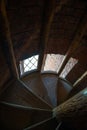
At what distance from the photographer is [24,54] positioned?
9.53ft

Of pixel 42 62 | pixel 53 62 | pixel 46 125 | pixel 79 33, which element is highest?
pixel 53 62

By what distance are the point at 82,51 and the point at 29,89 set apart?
976 millimetres

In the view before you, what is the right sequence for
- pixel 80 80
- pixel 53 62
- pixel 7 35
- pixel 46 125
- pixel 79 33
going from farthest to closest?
pixel 53 62 < pixel 80 80 < pixel 46 125 < pixel 79 33 < pixel 7 35

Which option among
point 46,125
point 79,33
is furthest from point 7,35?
point 46,125

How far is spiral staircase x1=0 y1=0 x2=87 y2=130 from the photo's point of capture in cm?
203

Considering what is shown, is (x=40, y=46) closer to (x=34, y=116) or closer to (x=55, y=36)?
(x=55, y=36)

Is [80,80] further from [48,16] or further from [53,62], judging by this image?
[48,16]

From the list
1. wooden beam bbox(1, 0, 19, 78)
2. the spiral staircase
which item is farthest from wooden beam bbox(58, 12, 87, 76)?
wooden beam bbox(1, 0, 19, 78)

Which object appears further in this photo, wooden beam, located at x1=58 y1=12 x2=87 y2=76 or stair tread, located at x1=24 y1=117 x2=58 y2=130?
stair tread, located at x1=24 y1=117 x2=58 y2=130

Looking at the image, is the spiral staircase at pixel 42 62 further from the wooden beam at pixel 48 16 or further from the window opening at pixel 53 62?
the window opening at pixel 53 62

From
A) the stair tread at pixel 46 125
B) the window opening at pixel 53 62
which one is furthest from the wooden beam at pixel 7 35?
the window opening at pixel 53 62

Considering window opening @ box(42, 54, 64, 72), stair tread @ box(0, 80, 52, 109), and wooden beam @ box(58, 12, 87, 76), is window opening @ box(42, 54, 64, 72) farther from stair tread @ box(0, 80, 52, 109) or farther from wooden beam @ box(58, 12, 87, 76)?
wooden beam @ box(58, 12, 87, 76)

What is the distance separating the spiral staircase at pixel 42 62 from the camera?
203 cm

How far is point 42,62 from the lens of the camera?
3141 mm
